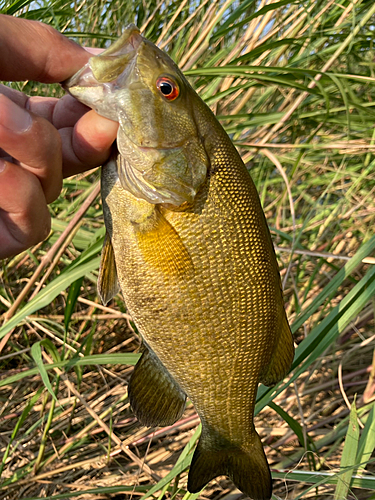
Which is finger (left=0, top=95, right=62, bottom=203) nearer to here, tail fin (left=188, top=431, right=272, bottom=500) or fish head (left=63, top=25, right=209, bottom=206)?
fish head (left=63, top=25, right=209, bottom=206)

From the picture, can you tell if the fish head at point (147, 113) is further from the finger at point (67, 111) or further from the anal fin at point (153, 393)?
the anal fin at point (153, 393)

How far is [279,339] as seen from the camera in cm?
135

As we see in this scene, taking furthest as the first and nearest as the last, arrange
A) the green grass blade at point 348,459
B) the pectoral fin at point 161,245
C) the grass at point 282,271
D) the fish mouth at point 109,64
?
the grass at point 282,271
the green grass blade at point 348,459
the pectoral fin at point 161,245
the fish mouth at point 109,64

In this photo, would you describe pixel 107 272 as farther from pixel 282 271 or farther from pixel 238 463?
pixel 282 271

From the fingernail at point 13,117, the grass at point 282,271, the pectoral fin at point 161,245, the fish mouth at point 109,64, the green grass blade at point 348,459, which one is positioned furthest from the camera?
the grass at point 282,271

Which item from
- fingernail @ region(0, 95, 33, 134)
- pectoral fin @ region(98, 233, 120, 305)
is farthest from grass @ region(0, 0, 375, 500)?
fingernail @ region(0, 95, 33, 134)

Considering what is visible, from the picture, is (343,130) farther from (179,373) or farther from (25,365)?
(25,365)

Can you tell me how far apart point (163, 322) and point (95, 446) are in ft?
4.36

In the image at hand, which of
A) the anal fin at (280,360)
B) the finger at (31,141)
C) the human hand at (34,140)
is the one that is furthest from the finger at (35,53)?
the anal fin at (280,360)

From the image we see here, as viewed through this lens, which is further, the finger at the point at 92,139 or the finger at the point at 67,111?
the finger at the point at 67,111

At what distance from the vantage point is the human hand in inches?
39.4

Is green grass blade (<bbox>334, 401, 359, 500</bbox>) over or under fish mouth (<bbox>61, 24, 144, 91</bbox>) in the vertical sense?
under

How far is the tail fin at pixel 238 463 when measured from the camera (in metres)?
1.34

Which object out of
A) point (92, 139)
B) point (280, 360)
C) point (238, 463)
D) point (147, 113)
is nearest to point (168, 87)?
point (147, 113)
